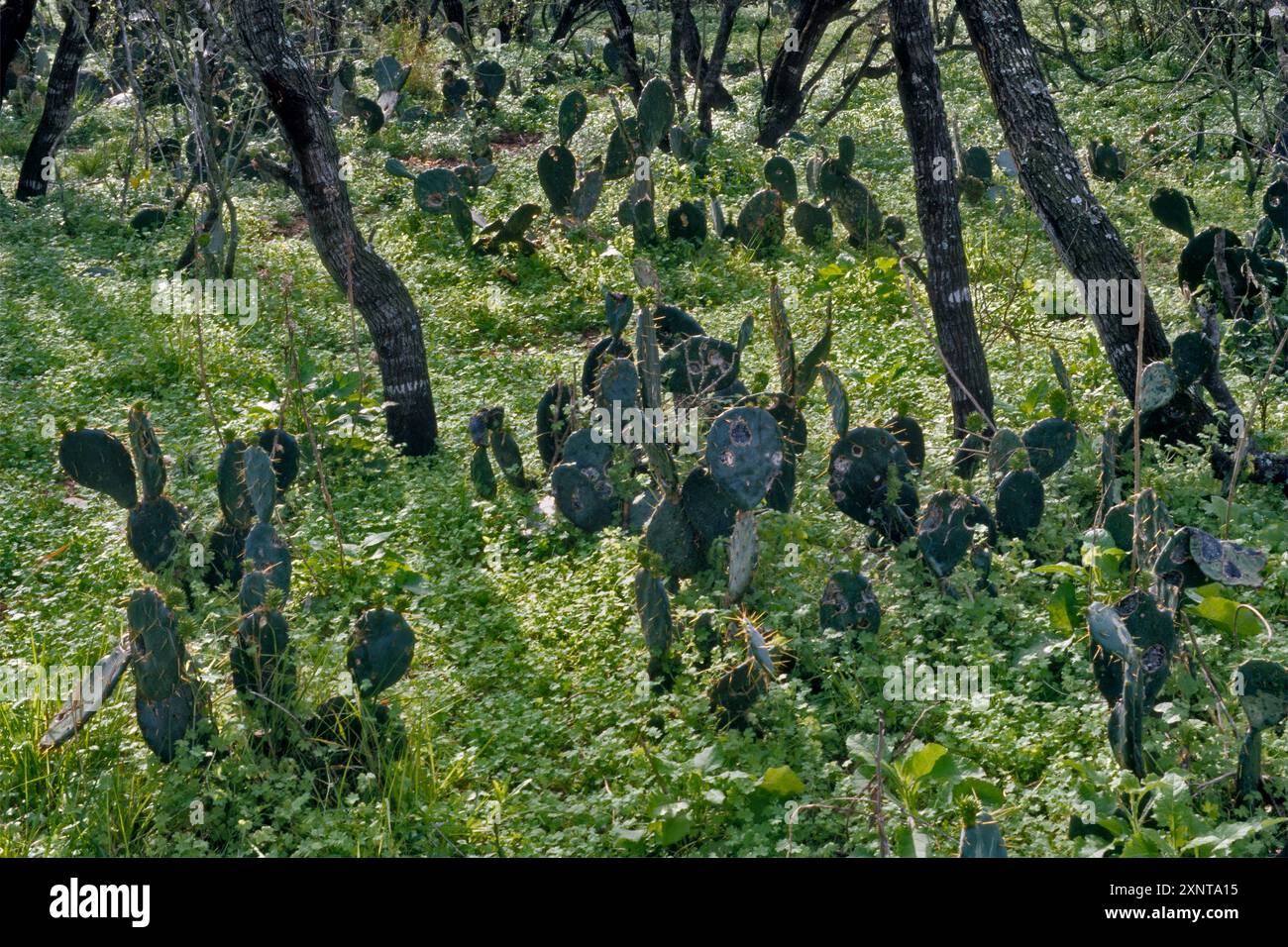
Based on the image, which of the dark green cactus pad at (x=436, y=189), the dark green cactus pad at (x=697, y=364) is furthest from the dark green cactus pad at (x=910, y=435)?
the dark green cactus pad at (x=436, y=189)

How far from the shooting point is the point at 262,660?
377 centimetres

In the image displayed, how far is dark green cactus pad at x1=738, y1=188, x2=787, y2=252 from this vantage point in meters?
8.59

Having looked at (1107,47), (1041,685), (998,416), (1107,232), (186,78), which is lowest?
(1041,685)

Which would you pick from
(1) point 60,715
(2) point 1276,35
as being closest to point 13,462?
(1) point 60,715

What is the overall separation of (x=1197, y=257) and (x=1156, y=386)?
191 cm

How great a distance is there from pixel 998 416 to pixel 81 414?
4.39 meters

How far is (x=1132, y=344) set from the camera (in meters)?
5.43

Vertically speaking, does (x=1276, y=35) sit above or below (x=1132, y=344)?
above

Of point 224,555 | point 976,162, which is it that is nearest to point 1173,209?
point 976,162

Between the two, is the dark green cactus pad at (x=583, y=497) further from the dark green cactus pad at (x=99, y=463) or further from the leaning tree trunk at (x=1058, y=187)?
the leaning tree trunk at (x=1058, y=187)

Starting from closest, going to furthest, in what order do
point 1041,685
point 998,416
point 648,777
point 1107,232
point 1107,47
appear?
point 648,777
point 1041,685
point 1107,232
point 998,416
point 1107,47

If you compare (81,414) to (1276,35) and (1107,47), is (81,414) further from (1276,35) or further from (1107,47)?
(1107,47)

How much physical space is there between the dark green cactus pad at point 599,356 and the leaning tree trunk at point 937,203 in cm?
135

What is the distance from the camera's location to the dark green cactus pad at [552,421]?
222 inches
